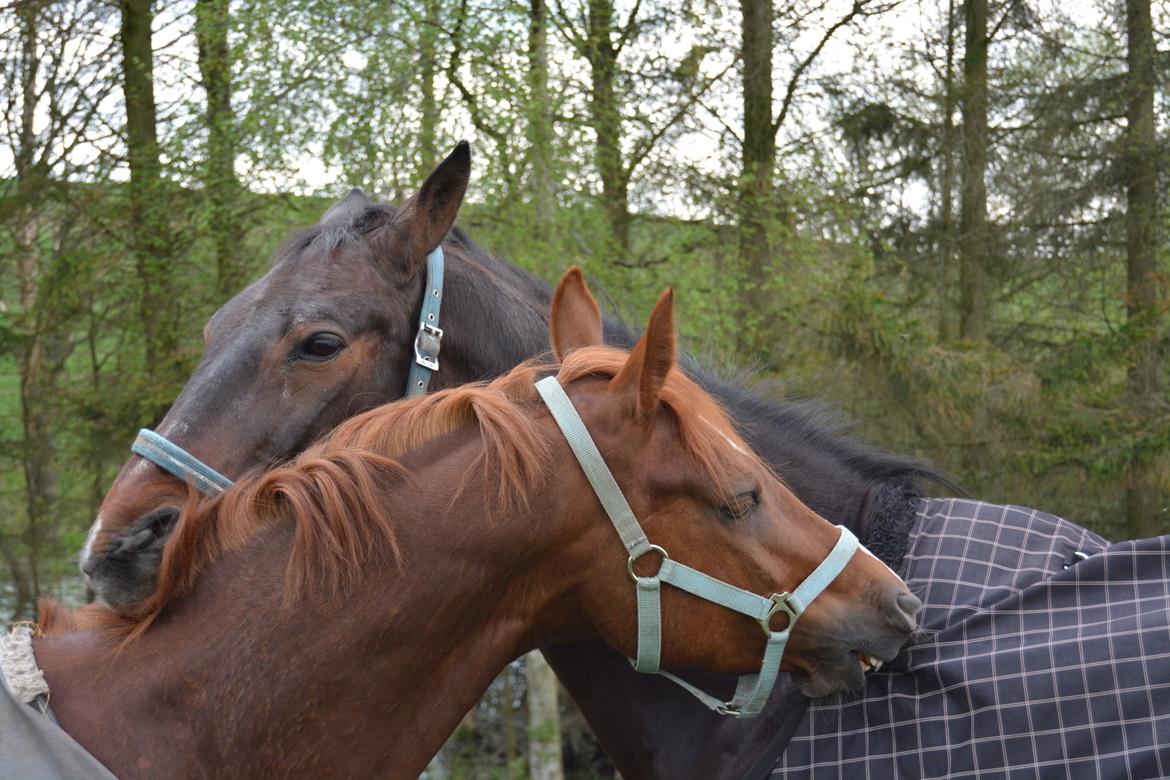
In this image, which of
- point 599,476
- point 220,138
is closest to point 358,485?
point 599,476

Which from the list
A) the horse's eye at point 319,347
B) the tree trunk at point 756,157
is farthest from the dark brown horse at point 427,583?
the tree trunk at point 756,157

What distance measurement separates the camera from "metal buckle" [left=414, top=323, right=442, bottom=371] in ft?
9.37

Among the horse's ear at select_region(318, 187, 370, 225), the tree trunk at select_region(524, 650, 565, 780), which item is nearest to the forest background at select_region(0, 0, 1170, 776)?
the tree trunk at select_region(524, 650, 565, 780)

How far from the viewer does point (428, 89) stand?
6.55 meters

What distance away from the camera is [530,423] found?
2014mm

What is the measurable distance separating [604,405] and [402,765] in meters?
0.83

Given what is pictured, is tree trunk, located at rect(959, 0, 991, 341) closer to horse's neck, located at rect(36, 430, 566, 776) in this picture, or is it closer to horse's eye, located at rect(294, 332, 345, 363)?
horse's eye, located at rect(294, 332, 345, 363)

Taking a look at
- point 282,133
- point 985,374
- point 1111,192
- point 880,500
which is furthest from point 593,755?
point 880,500

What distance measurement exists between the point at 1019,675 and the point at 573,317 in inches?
52.1

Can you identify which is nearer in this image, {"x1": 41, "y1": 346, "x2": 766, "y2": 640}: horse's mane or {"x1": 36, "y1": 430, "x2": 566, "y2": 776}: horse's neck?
{"x1": 36, "y1": 430, "x2": 566, "y2": 776}: horse's neck

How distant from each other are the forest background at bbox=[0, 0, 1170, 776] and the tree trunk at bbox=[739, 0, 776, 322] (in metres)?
0.03

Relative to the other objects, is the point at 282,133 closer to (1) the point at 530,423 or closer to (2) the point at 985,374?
(1) the point at 530,423

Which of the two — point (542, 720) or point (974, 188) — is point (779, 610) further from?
point (974, 188)

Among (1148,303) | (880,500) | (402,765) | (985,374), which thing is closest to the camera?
(402,765)
